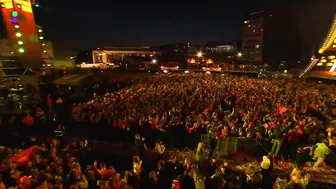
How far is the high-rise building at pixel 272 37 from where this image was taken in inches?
3243

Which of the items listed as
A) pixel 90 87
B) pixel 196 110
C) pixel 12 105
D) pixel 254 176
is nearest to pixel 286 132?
pixel 254 176

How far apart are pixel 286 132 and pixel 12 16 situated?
23.2m

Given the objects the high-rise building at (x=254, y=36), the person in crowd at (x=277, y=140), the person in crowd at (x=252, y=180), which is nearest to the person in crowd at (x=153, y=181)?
the person in crowd at (x=252, y=180)

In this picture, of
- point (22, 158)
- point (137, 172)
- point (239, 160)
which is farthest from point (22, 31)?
point (239, 160)

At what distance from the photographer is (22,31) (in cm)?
2442

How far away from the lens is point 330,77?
3156cm

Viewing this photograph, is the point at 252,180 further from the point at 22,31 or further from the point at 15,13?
the point at 22,31

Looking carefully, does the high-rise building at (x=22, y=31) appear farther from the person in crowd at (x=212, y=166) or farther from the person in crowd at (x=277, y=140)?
the person in crowd at (x=277, y=140)

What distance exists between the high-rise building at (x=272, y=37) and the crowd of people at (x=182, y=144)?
6910 centimetres

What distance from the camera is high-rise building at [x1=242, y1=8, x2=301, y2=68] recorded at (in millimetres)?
82375

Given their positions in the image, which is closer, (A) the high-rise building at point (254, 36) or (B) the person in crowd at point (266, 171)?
(B) the person in crowd at point (266, 171)

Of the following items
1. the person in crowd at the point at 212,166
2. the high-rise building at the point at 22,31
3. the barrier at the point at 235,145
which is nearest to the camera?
the person in crowd at the point at 212,166

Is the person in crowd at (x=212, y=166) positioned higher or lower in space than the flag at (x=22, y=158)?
lower

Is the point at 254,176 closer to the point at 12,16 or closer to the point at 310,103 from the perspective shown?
the point at 310,103
